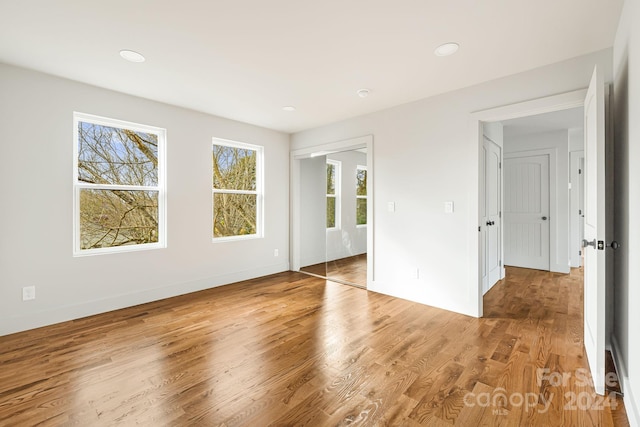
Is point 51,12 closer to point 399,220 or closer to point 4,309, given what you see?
point 4,309

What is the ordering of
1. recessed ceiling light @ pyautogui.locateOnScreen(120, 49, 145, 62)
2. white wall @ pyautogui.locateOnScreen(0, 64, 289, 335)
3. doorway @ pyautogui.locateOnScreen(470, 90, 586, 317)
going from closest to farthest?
recessed ceiling light @ pyautogui.locateOnScreen(120, 49, 145, 62) < doorway @ pyautogui.locateOnScreen(470, 90, 586, 317) < white wall @ pyautogui.locateOnScreen(0, 64, 289, 335)

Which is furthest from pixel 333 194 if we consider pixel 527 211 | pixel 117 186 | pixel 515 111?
pixel 527 211

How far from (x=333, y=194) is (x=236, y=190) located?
154 centimetres

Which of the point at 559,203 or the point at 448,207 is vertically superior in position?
the point at 559,203

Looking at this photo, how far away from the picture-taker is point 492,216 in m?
4.23

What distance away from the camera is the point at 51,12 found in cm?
199

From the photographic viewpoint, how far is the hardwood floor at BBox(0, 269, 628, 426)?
170cm

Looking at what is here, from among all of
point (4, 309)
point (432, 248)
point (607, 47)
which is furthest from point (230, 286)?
point (607, 47)

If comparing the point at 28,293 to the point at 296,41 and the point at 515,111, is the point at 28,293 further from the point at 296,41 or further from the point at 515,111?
the point at 515,111

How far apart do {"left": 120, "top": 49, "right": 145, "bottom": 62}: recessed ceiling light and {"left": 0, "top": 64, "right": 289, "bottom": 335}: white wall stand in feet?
3.21

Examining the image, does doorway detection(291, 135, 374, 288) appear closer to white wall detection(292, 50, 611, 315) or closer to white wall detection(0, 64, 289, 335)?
white wall detection(292, 50, 611, 315)

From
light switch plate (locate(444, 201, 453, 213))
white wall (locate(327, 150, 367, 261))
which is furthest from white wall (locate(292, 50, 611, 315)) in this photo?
white wall (locate(327, 150, 367, 261))

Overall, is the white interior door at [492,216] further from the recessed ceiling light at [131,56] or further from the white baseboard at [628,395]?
the recessed ceiling light at [131,56]

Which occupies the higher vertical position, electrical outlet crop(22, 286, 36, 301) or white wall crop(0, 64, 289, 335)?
white wall crop(0, 64, 289, 335)
